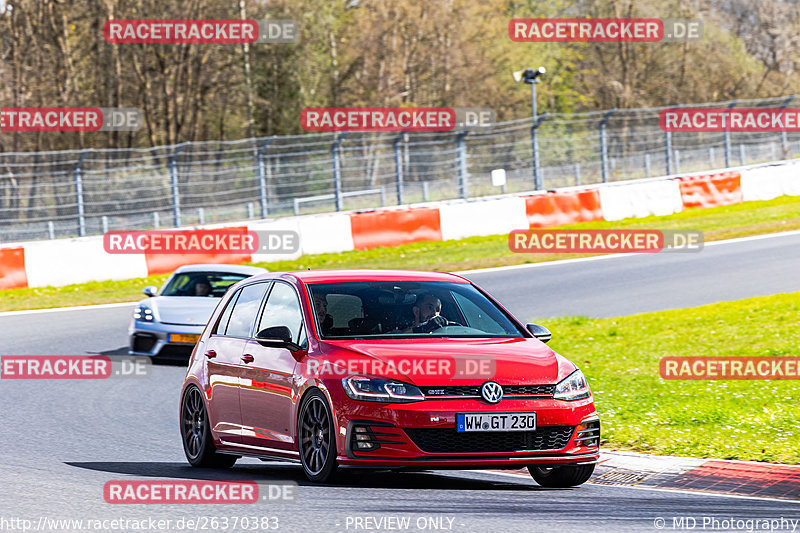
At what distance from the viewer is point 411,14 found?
56969 millimetres

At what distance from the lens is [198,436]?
31.5 ft

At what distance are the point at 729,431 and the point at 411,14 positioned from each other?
4868 cm

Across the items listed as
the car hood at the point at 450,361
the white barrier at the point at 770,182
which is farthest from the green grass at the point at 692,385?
the white barrier at the point at 770,182

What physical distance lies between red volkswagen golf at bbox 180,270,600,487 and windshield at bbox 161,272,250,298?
761 centimetres

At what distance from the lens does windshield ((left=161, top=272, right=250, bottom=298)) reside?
17234 mm

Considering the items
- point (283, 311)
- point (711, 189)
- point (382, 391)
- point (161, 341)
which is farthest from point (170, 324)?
point (711, 189)

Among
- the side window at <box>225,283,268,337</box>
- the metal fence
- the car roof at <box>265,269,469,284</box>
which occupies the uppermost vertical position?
the metal fence

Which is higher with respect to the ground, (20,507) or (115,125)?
(115,125)

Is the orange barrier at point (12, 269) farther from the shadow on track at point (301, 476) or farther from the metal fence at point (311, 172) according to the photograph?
the shadow on track at point (301, 476)

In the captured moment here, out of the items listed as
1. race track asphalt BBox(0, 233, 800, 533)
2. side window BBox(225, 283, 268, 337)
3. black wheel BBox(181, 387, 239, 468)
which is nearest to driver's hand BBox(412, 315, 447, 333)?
race track asphalt BBox(0, 233, 800, 533)

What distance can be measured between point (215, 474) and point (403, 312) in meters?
1.80

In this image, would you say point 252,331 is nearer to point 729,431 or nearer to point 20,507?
point 20,507

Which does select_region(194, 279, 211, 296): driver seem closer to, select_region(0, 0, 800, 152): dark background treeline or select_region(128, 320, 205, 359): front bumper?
select_region(128, 320, 205, 359): front bumper

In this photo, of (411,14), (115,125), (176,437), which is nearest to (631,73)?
(411,14)
